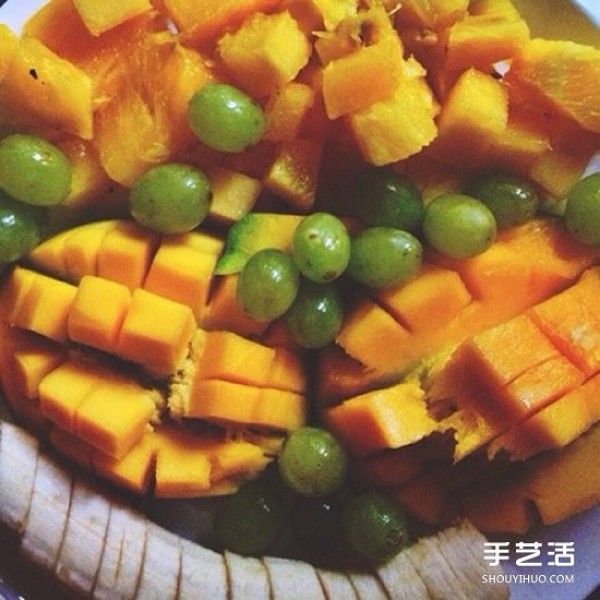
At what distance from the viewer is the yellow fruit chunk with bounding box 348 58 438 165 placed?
4.30ft

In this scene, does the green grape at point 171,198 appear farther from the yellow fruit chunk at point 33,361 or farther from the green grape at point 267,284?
the yellow fruit chunk at point 33,361

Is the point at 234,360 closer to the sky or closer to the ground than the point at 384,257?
closer to the ground

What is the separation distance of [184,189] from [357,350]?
0.31 meters

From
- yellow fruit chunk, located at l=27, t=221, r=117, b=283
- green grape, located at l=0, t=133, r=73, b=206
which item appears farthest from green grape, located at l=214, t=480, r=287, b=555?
green grape, located at l=0, t=133, r=73, b=206

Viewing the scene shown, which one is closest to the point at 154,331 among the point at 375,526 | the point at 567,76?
the point at 375,526

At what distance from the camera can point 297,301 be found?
4.37ft

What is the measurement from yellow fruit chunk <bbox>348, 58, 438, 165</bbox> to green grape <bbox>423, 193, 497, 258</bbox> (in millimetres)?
86

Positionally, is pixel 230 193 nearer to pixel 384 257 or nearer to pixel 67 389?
pixel 384 257

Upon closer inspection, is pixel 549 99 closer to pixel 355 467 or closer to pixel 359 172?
pixel 359 172

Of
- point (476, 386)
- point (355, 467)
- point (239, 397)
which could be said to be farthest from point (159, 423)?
point (476, 386)

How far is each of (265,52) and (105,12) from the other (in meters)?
0.22

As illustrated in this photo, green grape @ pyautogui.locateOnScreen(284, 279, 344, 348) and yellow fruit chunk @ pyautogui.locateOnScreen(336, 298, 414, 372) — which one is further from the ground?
green grape @ pyautogui.locateOnScreen(284, 279, 344, 348)

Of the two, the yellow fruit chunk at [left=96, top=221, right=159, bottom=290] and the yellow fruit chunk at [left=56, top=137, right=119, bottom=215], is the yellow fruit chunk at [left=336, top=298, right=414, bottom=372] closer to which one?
the yellow fruit chunk at [left=96, top=221, right=159, bottom=290]

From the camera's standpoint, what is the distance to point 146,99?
1.37 meters
